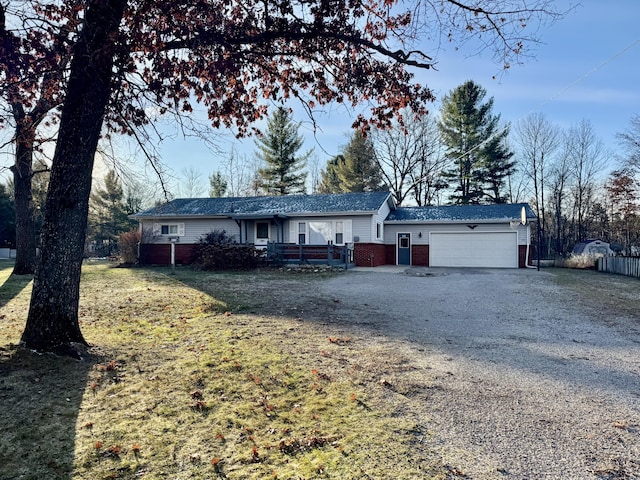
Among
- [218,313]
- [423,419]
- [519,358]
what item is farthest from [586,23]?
[218,313]

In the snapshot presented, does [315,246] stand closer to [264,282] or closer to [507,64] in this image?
[264,282]

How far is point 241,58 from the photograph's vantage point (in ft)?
20.0

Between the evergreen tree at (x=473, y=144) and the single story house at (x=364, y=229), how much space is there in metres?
13.9

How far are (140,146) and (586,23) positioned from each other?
28.3 ft

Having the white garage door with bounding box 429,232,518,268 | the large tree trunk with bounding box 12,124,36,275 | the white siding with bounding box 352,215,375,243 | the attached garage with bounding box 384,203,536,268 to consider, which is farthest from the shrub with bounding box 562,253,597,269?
the large tree trunk with bounding box 12,124,36,275

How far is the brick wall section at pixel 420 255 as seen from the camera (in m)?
22.2

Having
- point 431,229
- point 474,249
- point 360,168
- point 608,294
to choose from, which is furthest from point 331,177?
point 608,294

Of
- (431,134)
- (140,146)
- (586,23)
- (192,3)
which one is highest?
(431,134)

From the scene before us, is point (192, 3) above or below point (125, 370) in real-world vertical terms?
above

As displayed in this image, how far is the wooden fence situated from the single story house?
3.49m

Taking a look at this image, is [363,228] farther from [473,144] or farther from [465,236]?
[473,144]

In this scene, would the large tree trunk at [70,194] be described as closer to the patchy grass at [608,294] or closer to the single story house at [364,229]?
the patchy grass at [608,294]

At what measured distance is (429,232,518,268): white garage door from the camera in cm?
2081

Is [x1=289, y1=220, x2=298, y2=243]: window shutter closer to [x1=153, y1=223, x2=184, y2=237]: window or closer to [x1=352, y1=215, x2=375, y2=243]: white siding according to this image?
[x1=352, y1=215, x2=375, y2=243]: white siding
